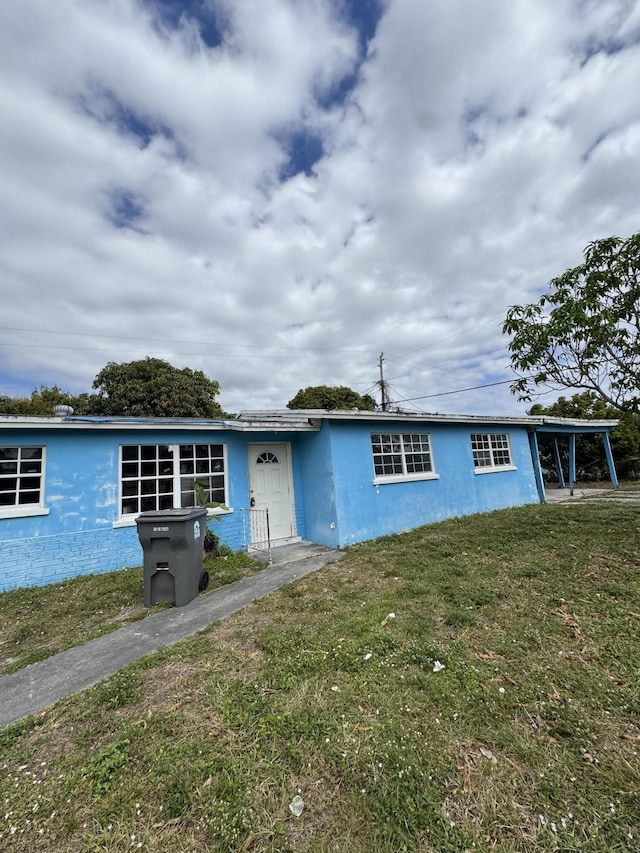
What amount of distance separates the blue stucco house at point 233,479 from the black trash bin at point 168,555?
232 cm

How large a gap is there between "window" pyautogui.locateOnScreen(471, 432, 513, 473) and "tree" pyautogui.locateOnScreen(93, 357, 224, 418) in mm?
15358

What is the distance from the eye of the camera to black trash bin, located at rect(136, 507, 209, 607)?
5.03 meters

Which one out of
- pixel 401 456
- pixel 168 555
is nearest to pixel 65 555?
pixel 168 555

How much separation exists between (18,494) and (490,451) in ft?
41.3

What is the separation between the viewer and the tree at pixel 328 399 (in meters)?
27.9

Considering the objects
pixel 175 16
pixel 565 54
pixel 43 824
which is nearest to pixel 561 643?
pixel 43 824

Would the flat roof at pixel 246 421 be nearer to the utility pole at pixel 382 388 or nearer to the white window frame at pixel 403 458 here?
the white window frame at pixel 403 458

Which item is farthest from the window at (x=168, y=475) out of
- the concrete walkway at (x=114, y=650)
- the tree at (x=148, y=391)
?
the tree at (x=148, y=391)

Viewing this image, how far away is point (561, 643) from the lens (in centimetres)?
347

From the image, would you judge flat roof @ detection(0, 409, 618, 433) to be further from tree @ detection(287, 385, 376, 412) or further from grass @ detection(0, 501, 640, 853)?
tree @ detection(287, 385, 376, 412)

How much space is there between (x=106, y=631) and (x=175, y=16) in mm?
9757

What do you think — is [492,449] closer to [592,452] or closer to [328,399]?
[592,452]

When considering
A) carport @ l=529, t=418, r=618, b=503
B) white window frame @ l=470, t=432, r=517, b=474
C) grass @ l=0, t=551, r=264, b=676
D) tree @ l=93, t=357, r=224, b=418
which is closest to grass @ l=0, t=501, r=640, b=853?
grass @ l=0, t=551, r=264, b=676

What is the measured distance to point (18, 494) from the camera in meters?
6.39
